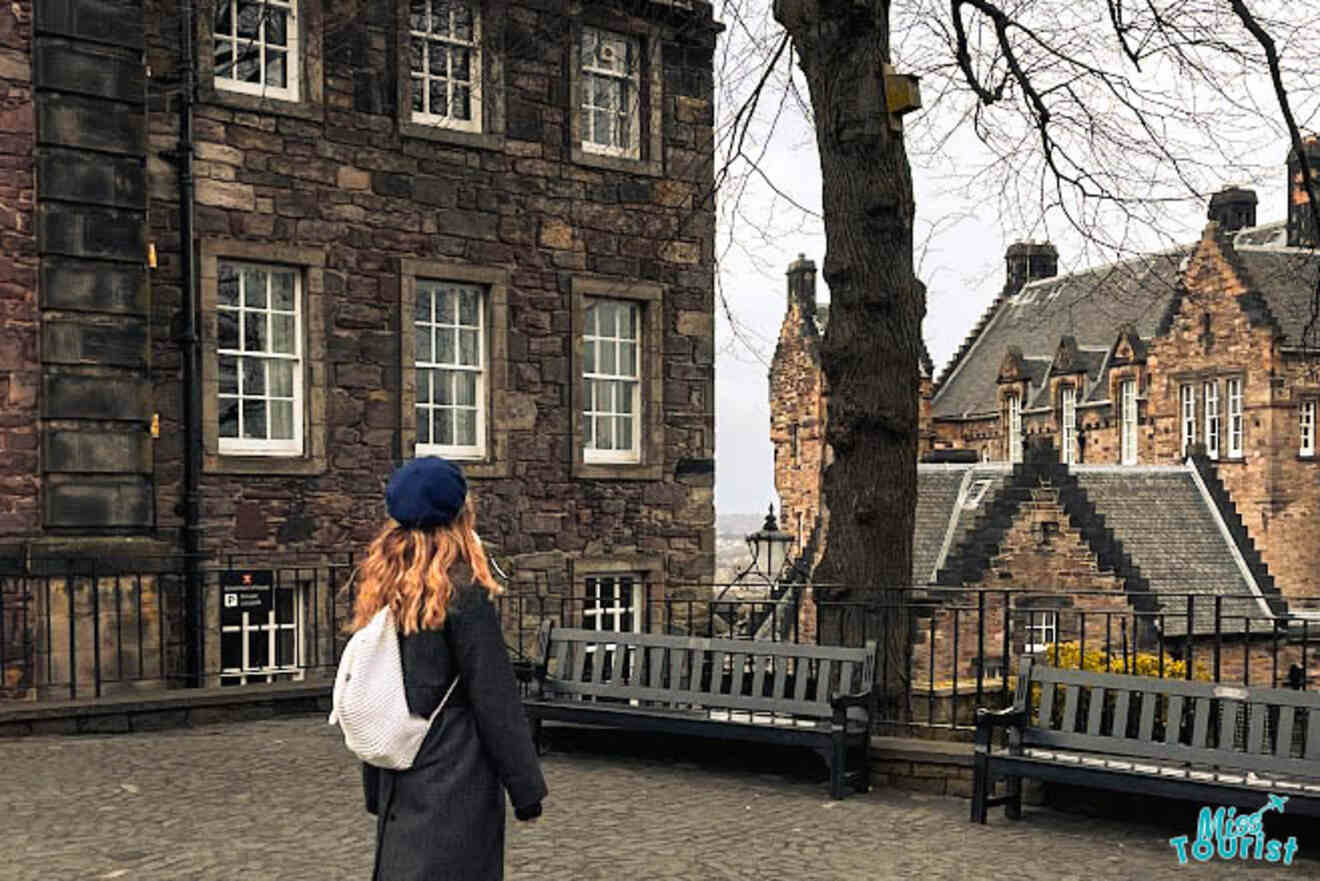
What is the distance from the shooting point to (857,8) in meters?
11.0

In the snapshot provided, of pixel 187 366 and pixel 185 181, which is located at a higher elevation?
pixel 185 181

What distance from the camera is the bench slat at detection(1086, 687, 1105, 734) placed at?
859 centimetres

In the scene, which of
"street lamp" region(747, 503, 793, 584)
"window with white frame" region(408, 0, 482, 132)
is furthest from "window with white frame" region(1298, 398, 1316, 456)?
"window with white frame" region(408, 0, 482, 132)

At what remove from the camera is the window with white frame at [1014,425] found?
59.3m

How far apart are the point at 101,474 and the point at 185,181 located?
303 centimetres

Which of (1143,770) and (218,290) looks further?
(218,290)

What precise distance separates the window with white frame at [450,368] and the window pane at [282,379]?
1.54 metres

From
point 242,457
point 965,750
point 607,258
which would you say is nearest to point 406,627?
point 965,750

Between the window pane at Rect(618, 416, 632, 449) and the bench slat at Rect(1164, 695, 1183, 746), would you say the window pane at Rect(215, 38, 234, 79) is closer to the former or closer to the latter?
the window pane at Rect(618, 416, 632, 449)

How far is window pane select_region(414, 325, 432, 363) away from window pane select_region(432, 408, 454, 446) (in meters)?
0.60

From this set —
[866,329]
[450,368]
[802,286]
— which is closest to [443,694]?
[866,329]

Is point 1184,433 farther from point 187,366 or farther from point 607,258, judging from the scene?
point 187,366

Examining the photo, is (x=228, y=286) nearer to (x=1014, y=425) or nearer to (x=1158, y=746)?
(x=1158, y=746)

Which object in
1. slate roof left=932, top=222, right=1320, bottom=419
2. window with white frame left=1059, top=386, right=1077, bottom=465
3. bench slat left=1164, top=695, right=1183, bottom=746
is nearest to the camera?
bench slat left=1164, top=695, right=1183, bottom=746
